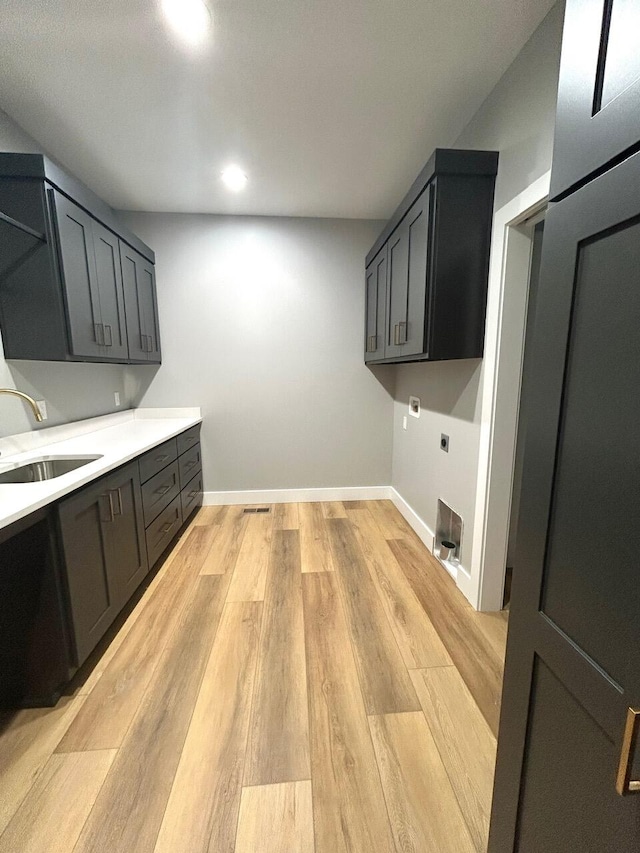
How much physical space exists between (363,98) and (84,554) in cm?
270

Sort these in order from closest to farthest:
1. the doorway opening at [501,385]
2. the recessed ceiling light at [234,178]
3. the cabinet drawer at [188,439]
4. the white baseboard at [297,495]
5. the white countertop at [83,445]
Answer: the white countertop at [83,445] < the doorway opening at [501,385] < the recessed ceiling light at [234,178] < the cabinet drawer at [188,439] < the white baseboard at [297,495]

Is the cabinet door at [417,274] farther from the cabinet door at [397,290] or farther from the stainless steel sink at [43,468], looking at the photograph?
the stainless steel sink at [43,468]

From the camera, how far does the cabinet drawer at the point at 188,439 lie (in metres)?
2.92

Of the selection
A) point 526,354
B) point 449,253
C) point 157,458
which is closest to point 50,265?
point 157,458

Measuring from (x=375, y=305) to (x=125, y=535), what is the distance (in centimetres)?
254

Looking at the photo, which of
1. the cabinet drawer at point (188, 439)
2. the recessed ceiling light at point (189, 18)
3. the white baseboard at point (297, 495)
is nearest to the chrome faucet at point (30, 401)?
the cabinet drawer at point (188, 439)

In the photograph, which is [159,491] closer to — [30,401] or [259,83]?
[30,401]

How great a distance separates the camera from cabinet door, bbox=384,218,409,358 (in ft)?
7.36

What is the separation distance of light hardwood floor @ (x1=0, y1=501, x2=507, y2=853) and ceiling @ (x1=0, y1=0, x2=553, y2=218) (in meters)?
2.85

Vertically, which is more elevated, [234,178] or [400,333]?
[234,178]

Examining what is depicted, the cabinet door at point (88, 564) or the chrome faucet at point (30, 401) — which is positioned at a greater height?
the chrome faucet at point (30, 401)

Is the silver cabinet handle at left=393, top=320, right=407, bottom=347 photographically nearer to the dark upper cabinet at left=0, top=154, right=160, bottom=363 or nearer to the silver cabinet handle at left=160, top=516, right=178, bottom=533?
the dark upper cabinet at left=0, top=154, right=160, bottom=363

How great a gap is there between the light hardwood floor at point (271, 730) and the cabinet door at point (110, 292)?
1.73m

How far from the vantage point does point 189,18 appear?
1.41m
